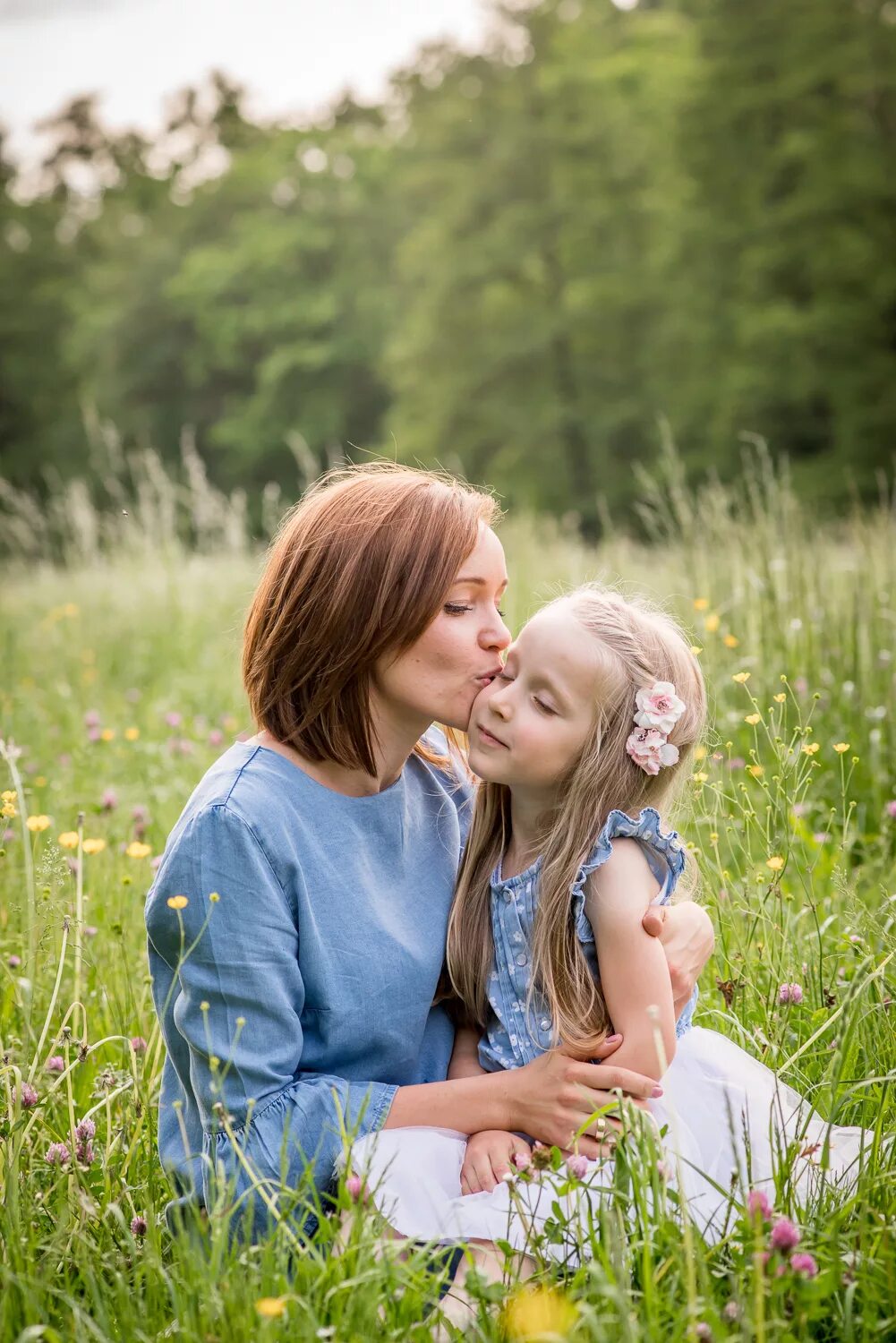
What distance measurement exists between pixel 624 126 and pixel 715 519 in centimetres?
1721

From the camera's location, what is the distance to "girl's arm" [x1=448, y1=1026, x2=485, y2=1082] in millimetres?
2406

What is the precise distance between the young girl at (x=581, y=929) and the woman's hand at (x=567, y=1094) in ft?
0.04

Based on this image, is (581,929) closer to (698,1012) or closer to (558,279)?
(698,1012)

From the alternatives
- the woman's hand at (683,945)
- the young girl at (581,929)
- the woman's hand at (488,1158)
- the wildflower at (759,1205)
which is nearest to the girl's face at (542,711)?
the young girl at (581,929)

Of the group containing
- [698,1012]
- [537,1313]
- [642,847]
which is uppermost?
[642,847]

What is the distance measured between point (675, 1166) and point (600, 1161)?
11 cm

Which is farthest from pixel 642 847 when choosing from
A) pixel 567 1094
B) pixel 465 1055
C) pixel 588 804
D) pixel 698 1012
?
pixel 698 1012

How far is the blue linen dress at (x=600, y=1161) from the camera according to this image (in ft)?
6.30

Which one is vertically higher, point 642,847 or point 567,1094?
point 642,847

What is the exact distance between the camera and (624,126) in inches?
790

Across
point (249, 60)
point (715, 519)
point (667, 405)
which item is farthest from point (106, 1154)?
point (249, 60)

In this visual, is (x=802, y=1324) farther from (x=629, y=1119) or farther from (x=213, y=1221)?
(x=213, y=1221)

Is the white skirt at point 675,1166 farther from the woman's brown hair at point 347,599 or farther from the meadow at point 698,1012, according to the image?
the woman's brown hair at point 347,599

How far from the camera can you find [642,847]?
89.5 inches
